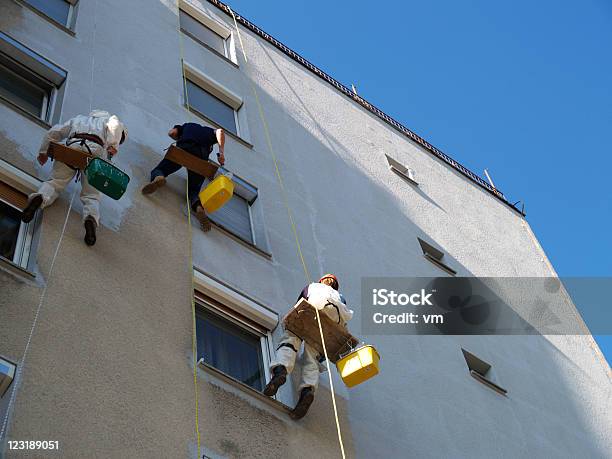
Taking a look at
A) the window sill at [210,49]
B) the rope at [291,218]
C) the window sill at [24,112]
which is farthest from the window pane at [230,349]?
the window sill at [210,49]

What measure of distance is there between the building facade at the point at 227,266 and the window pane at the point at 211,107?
1.7 inches

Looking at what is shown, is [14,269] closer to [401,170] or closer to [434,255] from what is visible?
[434,255]

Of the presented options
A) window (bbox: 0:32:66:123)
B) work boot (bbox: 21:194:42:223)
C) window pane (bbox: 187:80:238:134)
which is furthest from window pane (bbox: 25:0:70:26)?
work boot (bbox: 21:194:42:223)

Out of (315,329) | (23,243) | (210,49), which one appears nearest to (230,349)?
(315,329)

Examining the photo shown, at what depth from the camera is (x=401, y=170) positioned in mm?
16688

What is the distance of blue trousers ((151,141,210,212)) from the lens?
9.59 meters

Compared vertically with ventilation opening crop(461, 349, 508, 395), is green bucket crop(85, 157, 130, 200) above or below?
above

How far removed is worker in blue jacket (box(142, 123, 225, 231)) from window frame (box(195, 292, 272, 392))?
113 cm

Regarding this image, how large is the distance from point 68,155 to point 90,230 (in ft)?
2.58

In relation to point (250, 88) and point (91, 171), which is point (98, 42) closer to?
point (250, 88)

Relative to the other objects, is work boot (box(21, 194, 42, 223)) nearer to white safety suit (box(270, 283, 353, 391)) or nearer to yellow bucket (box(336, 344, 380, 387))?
white safety suit (box(270, 283, 353, 391))

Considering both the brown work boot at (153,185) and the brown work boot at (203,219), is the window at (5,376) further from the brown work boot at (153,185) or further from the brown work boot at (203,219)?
the brown work boot at (203,219)

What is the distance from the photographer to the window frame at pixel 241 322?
8.45 metres

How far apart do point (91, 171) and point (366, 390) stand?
366 cm
